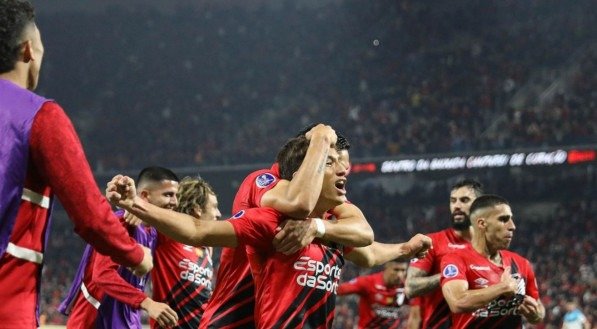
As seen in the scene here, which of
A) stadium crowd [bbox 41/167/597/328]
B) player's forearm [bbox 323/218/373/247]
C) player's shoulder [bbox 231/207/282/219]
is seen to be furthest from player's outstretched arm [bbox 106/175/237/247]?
stadium crowd [bbox 41/167/597/328]

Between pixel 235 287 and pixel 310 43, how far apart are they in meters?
31.8

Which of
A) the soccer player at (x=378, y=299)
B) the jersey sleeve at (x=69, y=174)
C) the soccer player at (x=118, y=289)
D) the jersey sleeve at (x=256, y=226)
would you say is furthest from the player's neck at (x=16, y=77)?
the soccer player at (x=378, y=299)

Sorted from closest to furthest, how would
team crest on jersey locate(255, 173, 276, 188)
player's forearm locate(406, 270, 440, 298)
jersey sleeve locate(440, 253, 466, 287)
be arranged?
team crest on jersey locate(255, 173, 276, 188) → jersey sleeve locate(440, 253, 466, 287) → player's forearm locate(406, 270, 440, 298)

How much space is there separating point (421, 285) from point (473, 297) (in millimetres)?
1369

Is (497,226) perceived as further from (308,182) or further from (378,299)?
(378,299)

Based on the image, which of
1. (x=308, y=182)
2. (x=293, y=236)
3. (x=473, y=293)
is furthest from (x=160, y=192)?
(x=308, y=182)

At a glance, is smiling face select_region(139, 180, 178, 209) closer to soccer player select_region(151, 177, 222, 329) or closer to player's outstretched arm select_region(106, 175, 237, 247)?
soccer player select_region(151, 177, 222, 329)

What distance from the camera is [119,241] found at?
2.74m

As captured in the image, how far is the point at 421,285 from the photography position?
24.0ft

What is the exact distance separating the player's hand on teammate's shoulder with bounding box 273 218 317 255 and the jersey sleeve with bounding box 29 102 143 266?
3.97ft

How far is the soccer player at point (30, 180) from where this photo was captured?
261 centimetres

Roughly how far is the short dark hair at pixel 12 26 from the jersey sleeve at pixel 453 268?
419 centimetres

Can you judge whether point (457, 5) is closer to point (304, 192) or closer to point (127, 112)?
point (127, 112)

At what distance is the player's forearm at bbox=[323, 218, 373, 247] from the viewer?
404 centimetres
